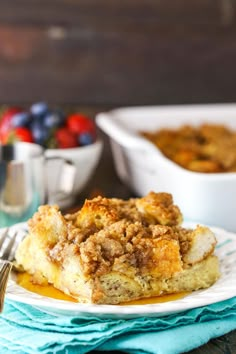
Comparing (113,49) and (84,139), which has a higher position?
(84,139)

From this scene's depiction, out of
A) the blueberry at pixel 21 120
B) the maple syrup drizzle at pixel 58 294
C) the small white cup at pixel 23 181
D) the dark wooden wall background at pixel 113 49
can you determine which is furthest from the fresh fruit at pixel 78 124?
the dark wooden wall background at pixel 113 49

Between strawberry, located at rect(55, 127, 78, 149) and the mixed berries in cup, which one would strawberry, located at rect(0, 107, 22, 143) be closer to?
the mixed berries in cup

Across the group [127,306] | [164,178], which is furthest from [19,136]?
[127,306]

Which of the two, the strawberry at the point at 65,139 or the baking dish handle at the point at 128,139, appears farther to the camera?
the strawberry at the point at 65,139

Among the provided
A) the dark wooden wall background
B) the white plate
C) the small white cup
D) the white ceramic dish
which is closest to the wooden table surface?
the white ceramic dish

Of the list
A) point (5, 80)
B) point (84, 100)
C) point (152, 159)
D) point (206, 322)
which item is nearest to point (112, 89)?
point (84, 100)

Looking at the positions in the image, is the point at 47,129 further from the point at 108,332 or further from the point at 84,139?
the point at 108,332

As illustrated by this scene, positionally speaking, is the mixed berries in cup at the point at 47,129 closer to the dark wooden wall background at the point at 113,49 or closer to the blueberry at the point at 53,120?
the blueberry at the point at 53,120
